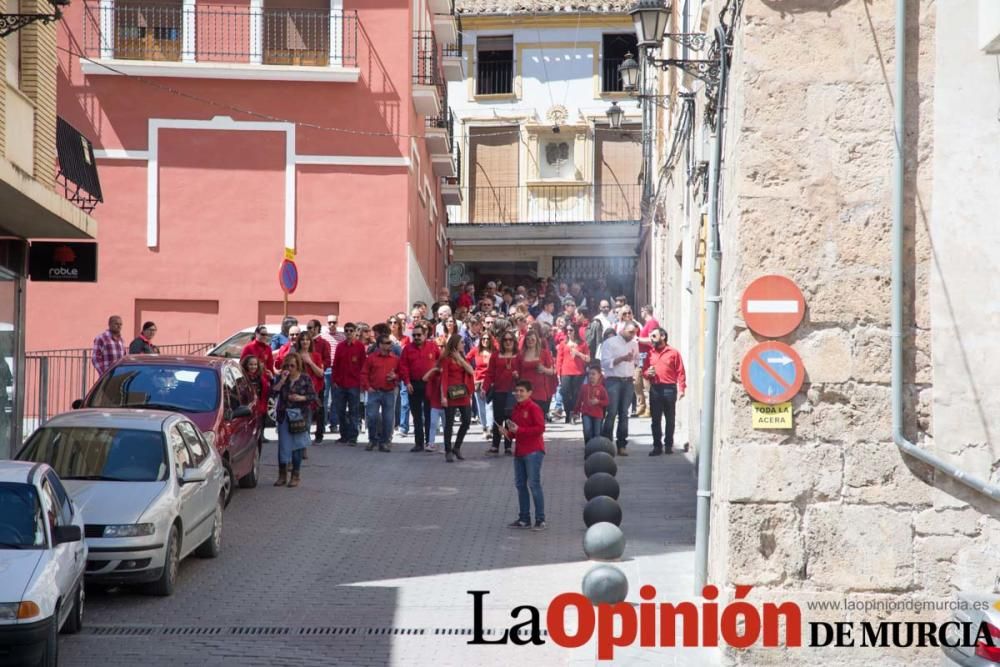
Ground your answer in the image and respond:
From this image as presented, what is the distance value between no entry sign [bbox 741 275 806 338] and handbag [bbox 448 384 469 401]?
10.3 m

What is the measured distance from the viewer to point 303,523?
15.1 metres

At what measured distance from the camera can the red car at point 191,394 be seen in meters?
15.7

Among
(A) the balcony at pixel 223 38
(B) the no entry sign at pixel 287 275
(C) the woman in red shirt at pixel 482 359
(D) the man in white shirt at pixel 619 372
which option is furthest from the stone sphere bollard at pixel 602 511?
(A) the balcony at pixel 223 38

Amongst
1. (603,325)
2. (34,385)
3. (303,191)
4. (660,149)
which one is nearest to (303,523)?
(34,385)

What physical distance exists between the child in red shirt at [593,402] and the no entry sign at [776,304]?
9252 millimetres

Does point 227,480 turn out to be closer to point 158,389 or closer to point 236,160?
point 158,389

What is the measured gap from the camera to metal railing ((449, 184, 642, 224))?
154ft

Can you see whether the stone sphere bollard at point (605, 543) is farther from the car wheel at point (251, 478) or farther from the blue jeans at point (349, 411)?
the blue jeans at point (349, 411)

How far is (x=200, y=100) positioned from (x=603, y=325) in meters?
9.15

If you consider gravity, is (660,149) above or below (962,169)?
above

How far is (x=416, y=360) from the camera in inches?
808

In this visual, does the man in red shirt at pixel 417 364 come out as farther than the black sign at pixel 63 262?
Yes

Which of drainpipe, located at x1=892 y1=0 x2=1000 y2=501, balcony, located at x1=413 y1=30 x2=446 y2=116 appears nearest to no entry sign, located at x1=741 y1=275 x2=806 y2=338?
drainpipe, located at x1=892 y1=0 x2=1000 y2=501

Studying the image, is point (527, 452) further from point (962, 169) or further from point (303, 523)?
point (962, 169)
